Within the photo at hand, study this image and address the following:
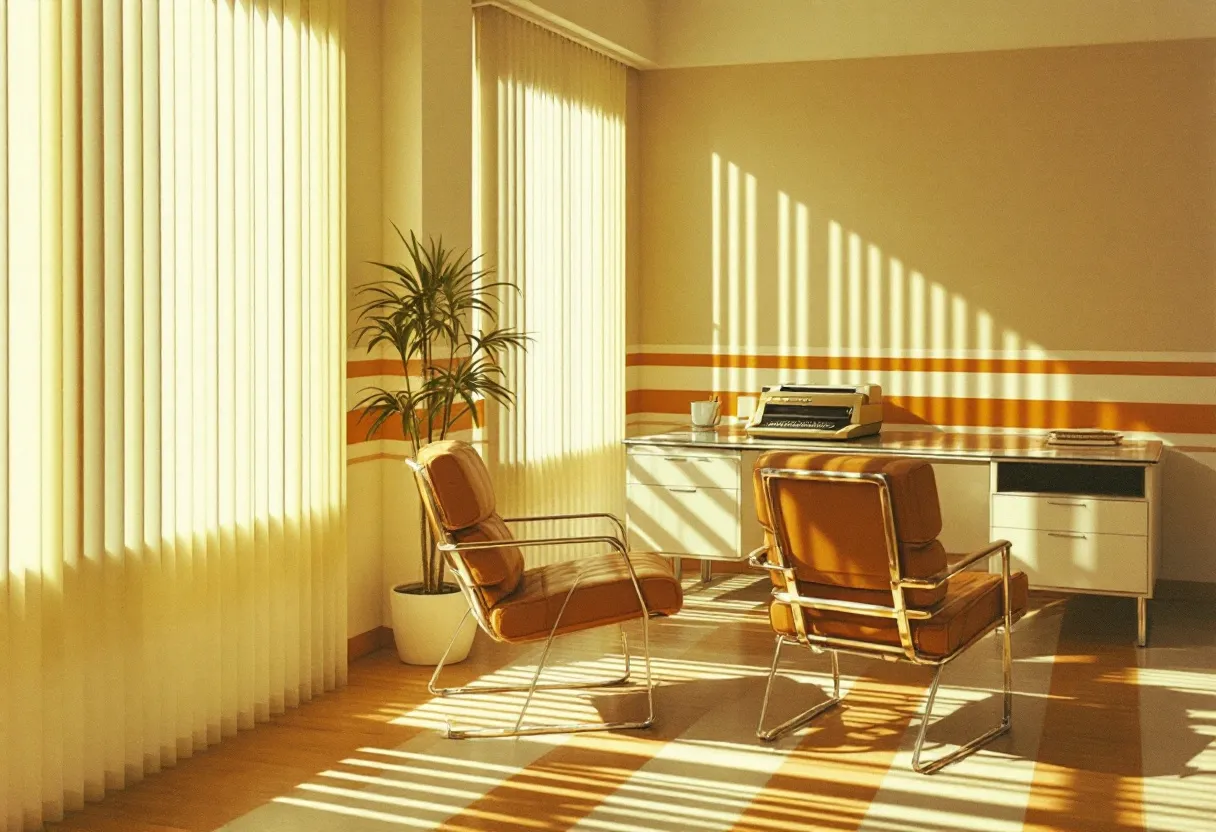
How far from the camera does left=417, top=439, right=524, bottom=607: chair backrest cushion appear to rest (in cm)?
431

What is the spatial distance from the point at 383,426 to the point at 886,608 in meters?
2.31

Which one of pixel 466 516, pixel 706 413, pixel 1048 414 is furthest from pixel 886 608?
pixel 1048 414

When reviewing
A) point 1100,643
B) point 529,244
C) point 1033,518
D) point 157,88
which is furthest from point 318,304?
point 1100,643

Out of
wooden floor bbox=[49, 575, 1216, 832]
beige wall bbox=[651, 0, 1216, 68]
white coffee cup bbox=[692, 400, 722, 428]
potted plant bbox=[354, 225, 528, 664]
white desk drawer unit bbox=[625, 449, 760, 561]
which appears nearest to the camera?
wooden floor bbox=[49, 575, 1216, 832]

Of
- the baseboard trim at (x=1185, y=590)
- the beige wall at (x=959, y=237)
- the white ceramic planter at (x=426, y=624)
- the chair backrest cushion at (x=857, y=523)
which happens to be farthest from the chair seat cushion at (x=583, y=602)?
the baseboard trim at (x=1185, y=590)

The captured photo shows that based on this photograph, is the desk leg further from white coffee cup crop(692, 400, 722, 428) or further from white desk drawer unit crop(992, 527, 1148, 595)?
white coffee cup crop(692, 400, 722, 428)

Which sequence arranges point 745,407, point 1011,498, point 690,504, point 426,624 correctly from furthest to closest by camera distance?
point 745,407 → point 690,504 → point 1011,498 → point 426,624

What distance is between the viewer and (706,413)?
6777 millimetres

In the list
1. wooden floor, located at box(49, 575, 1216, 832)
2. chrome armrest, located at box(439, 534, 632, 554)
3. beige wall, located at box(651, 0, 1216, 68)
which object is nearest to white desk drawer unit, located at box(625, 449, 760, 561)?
wooden floor, located at box(49, 575, 1216, 832)

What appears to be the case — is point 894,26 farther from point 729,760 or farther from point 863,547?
point 729,760

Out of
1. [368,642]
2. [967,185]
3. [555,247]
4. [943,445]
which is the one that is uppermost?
[967,185]

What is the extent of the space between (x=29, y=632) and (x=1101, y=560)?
162 inches

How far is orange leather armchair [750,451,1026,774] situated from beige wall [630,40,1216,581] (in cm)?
265

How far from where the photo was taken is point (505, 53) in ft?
19.8
